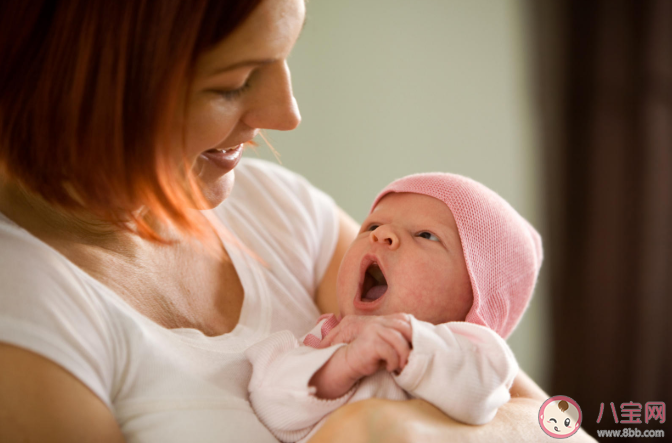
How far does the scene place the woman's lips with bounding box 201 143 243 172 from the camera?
3.46 feet

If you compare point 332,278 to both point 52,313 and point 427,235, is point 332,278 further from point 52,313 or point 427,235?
point 52,313

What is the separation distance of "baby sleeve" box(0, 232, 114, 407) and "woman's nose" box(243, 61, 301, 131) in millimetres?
398

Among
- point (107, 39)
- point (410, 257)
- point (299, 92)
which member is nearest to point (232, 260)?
point (410, 257)

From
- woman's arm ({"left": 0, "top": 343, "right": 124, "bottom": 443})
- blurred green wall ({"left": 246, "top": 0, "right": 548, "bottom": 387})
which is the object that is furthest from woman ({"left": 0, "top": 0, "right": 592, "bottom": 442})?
blurred green wall ({"left": 246, "top": 0, "right": 548, "bottom": 387})

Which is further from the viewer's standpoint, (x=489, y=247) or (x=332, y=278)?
(x=332, y=278)

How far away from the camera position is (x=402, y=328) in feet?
3.14

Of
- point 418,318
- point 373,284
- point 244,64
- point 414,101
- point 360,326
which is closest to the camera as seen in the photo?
point 244,64

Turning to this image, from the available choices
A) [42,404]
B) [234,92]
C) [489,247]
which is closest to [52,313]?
[42,404]

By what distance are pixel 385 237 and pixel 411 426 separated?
1.37 feet

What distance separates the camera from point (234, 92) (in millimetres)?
951

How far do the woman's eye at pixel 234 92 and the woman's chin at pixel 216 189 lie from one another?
0.19 meters

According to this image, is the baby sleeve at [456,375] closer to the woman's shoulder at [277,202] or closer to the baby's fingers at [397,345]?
the baby's fingers at [397,345]

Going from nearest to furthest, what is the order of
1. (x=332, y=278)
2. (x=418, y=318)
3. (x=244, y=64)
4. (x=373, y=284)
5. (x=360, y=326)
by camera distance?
(x=244, y=64) → (x=360, y=326) → (x=418, y=318) → (x=373, y=284) → (x=332, y=278)

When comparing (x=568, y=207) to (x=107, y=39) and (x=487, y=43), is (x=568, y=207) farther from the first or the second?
(x=107, y=39)
